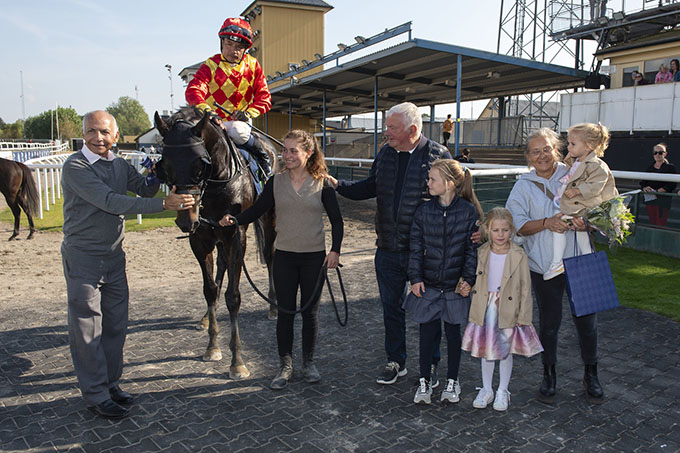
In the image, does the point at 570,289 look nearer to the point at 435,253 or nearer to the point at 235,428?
the point at 435,253

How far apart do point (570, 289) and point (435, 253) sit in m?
0.92

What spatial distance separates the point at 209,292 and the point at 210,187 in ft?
3.32

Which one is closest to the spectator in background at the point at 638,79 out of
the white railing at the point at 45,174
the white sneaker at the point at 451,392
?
the white sneaker at the point at 451,392

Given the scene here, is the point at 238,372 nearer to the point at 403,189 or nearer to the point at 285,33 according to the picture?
the point at 403,189

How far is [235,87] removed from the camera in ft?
16.9

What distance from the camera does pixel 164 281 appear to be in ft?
23.0

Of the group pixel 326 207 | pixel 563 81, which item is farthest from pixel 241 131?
pixel 563 81

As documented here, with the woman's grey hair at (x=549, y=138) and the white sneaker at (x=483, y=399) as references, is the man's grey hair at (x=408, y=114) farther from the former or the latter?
the white sneaker at (x=483, y=399)

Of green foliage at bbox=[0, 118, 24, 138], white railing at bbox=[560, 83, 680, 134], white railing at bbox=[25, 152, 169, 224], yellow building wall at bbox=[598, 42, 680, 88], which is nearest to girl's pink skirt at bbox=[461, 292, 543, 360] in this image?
white railing at bbox=[25, 152, 169, 224]

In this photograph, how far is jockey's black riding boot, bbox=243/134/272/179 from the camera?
16.3ft

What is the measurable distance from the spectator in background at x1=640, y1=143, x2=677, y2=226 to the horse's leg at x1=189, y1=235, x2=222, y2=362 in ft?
22.2

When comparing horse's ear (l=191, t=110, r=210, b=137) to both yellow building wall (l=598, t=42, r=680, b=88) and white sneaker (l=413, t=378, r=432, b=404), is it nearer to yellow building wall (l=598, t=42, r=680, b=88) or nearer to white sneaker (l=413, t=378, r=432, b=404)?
white sneaker (l=413, t=378, r=432, b=404)

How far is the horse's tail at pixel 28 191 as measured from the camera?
1046cm

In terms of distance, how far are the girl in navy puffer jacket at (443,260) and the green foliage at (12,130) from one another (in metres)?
107
